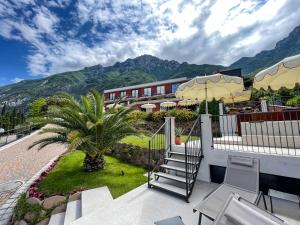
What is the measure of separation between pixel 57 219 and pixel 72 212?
535 millimetres

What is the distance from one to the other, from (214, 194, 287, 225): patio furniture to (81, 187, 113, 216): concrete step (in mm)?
3573

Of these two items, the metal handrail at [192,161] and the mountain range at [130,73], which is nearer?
the metal handrail at [192,161]

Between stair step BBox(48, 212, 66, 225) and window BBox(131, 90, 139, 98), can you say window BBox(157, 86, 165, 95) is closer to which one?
window BBox(131, 90, 139, 98)

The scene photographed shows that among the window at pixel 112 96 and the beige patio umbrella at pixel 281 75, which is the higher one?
the window at pixel 112 96

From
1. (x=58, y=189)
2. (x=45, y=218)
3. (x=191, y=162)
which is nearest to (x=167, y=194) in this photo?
(x=191, y=162)

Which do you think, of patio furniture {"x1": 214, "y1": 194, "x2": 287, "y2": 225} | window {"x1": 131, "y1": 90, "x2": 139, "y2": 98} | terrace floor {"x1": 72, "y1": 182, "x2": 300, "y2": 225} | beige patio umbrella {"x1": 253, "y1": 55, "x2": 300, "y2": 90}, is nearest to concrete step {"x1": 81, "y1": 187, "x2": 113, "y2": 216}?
terrace floor {"x1": 72, "y1": 182, "x2": 300, "y2": 225}

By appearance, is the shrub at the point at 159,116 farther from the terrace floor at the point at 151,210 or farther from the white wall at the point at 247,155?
the terrace floor at the point at 151,210

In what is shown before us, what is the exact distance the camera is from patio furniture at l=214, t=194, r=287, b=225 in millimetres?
2503

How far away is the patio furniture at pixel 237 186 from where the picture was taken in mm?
3648

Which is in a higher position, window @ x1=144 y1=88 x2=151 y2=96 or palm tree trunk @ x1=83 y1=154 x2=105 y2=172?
window @ x1=144 y1=88 x2=151 y2=96

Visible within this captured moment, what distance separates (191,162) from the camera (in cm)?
612

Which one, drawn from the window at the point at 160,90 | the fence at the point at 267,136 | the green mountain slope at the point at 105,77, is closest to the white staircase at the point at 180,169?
the fence at the point at 267,136

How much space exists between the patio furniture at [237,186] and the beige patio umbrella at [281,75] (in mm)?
2709

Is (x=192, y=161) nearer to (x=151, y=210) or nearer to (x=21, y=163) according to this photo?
(x=151, y=210)
